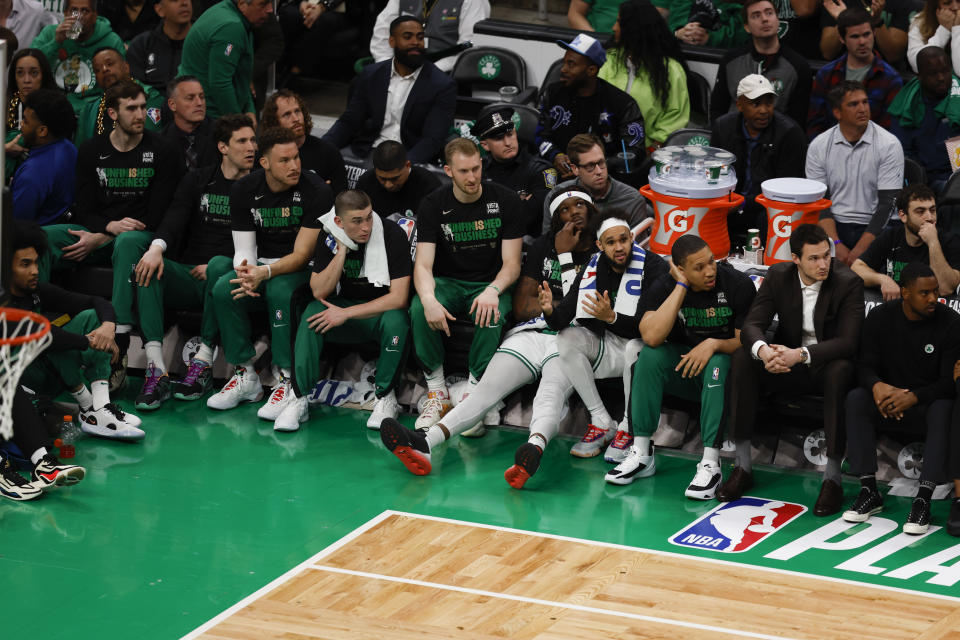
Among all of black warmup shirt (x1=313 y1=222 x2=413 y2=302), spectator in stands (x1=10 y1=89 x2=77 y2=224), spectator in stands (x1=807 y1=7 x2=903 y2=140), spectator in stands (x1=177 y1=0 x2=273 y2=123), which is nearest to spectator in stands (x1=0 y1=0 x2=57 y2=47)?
spectator in stands (x1=177 y1=0 x2=273 y2=123)

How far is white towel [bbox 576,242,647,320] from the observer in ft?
26.8

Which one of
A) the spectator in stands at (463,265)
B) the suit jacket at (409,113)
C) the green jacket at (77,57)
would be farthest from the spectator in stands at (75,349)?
the green jacket at (77,57)

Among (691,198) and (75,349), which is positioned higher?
(691,198)

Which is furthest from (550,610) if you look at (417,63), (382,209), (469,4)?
(469,4)

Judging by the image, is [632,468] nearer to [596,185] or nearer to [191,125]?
[596,185]

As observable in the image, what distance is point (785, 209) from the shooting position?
28.1ft

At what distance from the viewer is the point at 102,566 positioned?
6.89 metres

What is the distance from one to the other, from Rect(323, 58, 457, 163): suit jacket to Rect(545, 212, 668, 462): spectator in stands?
91.3 inches

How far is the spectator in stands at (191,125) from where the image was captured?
9.98 meters

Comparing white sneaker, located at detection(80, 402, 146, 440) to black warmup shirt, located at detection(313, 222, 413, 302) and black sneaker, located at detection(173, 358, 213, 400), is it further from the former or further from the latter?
black warmup shirt, located at detection(313, 222, 413, 302)

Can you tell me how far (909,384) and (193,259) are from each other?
4.53 metres

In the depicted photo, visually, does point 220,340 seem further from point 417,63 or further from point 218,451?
point 417,63

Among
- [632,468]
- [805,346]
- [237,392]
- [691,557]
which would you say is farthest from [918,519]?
[237,392]

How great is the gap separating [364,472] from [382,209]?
1.96m
